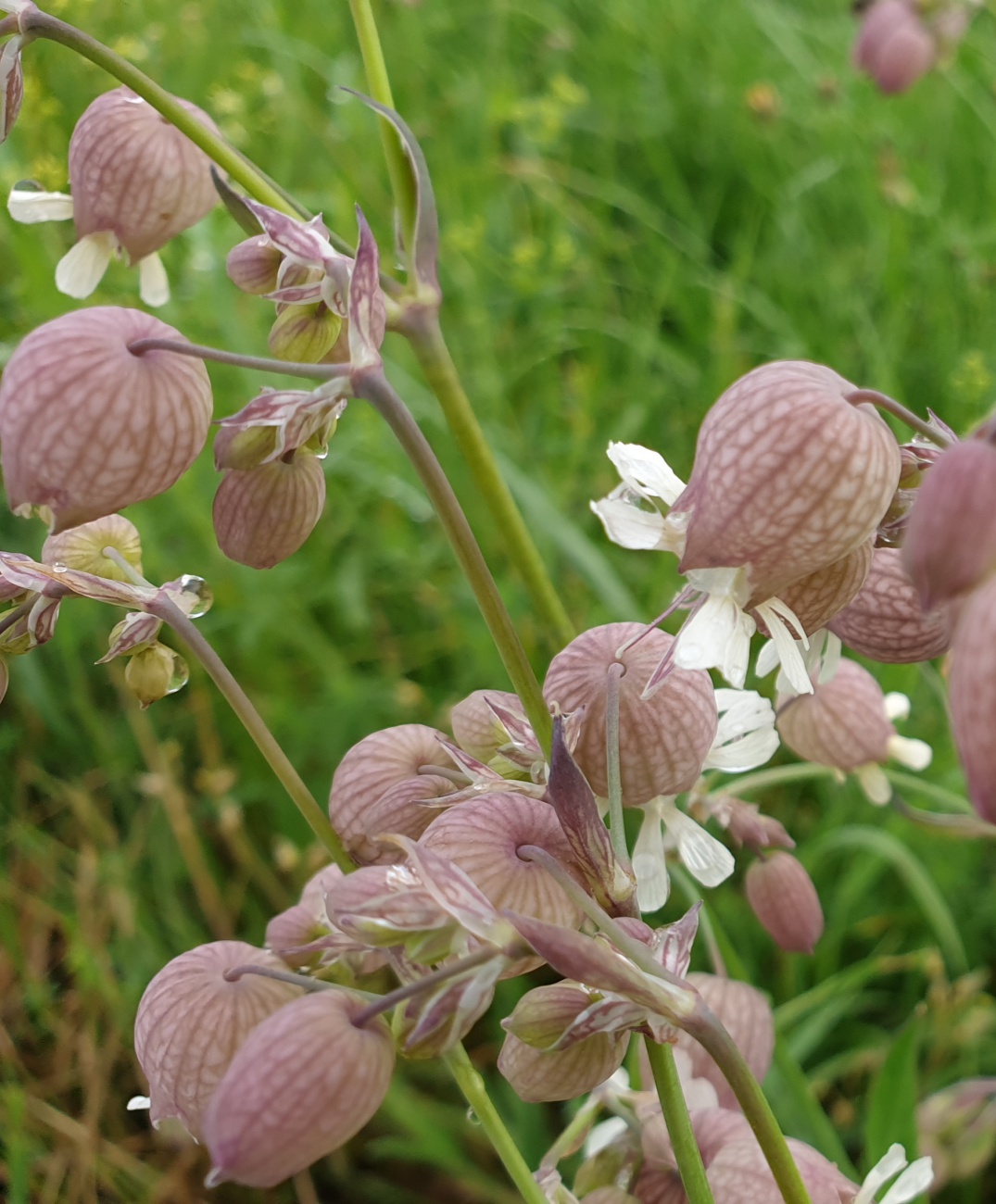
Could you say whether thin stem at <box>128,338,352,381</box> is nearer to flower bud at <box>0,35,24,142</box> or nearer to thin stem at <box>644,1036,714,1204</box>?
flower bud at <box>0,35,24,142</box>

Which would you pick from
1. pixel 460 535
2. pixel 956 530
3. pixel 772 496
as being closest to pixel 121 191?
pixel 460 535

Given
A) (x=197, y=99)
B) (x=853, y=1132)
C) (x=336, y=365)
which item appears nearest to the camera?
(x=336, y=365)

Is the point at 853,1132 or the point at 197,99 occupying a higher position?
the point at 197,99

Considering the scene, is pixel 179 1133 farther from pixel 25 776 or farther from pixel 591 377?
pixel 591 377

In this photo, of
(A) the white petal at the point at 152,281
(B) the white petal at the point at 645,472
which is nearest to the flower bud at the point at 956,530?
(B) the white petal at the point at 645,472

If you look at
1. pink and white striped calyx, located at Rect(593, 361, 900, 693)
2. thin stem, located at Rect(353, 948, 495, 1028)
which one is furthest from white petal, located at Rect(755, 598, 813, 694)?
thin stem, located at Rect(353, 948, 495, 1028)

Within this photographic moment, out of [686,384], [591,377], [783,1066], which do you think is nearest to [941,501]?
[783,1066]

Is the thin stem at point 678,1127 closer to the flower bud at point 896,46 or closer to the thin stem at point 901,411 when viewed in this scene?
the thin stem at point 901,411
